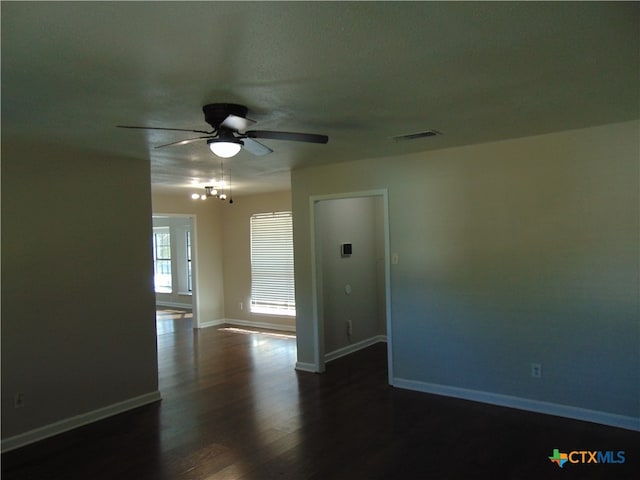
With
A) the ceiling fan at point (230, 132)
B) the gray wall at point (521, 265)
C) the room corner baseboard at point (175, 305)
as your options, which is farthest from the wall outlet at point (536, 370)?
the room corner baseboard at point (175, 305)

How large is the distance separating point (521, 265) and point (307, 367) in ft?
9.01

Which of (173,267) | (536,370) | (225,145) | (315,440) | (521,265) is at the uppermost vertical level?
(225,145)

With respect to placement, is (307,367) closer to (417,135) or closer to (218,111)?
(417,135)

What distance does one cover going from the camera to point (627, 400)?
3537 millimetres

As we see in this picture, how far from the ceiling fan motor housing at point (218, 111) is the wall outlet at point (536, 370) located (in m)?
3.26

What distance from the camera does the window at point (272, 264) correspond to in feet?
26.2

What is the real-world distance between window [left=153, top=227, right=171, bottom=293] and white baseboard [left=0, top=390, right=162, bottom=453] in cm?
694

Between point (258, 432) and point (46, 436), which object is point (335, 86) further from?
point (46, 436)

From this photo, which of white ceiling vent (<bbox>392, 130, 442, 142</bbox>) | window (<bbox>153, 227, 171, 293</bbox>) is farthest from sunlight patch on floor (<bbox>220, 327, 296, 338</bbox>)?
white ceiling vent (<bbox>392, 130, 442, 142</bbox>)

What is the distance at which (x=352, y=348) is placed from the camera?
6.28m

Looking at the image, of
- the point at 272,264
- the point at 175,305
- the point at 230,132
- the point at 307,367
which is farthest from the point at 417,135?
the point at 175,305

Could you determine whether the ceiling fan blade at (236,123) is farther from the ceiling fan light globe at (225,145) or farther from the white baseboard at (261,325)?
the white baseboard at (261,325)

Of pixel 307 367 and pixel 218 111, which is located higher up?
pixel 218 111

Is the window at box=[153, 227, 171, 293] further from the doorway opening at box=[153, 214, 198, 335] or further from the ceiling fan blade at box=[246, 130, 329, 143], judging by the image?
the ceiling fan blade at box=[246, 130, 329, 143]
